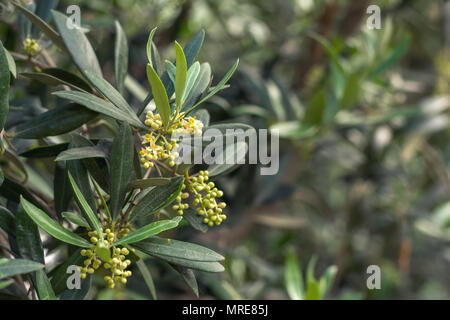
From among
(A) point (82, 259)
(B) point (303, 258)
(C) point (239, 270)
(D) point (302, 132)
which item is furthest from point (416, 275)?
(A) point (82, 259)

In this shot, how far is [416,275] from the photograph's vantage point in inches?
82.9

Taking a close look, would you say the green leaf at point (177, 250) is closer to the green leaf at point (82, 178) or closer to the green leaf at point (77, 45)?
the green leaf at point (82, 178)

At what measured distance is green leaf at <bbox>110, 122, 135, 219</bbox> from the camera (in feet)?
2.02

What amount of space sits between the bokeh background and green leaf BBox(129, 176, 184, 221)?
1.40 feet

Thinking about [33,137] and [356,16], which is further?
[356,16]

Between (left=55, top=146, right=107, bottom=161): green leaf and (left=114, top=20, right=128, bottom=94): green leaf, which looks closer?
(left=55, top=146, right=107, bottom=161): green leaf

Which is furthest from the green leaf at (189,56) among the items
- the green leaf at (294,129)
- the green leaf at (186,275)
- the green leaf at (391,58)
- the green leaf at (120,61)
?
the green leaf at (391,58)

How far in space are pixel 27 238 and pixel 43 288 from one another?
7cm

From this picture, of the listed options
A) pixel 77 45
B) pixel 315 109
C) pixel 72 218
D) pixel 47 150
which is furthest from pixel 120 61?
pixel 315 109

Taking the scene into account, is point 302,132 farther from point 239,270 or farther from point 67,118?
point 67,118

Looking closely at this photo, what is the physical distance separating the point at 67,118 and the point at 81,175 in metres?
0.09

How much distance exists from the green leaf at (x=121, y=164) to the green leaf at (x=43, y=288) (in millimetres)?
116

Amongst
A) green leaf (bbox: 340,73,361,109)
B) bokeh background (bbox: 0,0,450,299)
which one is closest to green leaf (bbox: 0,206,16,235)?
bokeh background (bbox: 0,0,450,299)

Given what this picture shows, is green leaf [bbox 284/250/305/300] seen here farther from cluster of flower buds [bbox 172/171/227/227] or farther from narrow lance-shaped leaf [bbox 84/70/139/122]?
narrow lance-shaped leaf [bbox 84/70/139/122]
